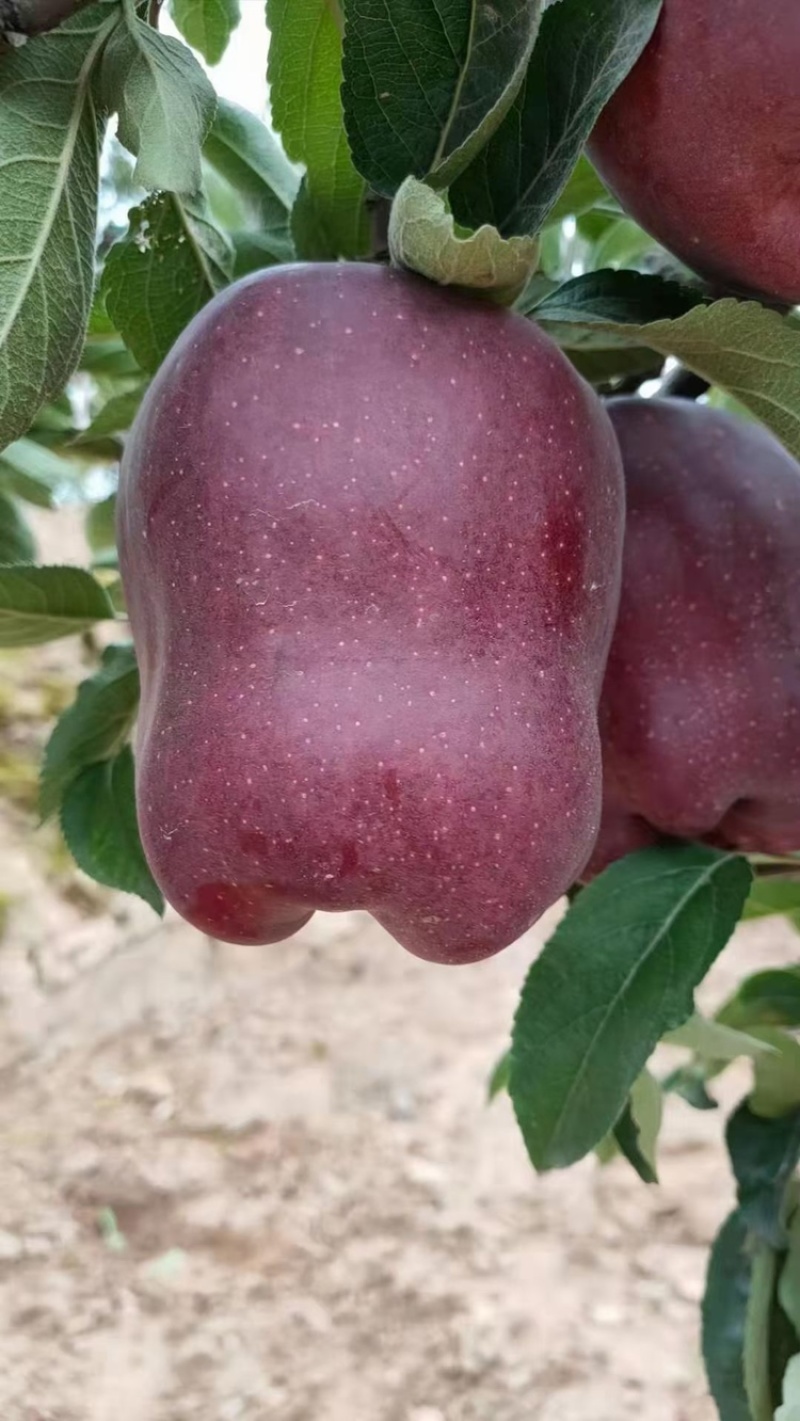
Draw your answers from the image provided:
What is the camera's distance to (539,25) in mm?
395

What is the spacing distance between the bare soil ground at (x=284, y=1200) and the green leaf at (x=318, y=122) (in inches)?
46.6

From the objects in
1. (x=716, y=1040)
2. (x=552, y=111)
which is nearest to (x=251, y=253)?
(x=552, y=111)

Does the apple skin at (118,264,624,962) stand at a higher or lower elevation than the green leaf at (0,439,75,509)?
higher

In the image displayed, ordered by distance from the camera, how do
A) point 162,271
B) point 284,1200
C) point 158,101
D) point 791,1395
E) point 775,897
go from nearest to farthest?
point 158,101, point 162,271, point 791,1395, point 775,897, point 284,1200

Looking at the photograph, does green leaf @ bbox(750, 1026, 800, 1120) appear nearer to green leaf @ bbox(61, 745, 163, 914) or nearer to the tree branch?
green leaf @ bbox(61, 745, 163, 914)

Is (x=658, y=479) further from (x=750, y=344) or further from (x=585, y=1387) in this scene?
(x=585, y=1387)

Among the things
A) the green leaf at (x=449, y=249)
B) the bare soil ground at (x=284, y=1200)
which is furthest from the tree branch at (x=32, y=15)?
the bare soil ground at (x=284, y=1200)

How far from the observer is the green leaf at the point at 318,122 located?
503mm

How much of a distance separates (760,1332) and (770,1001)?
212 millimetres

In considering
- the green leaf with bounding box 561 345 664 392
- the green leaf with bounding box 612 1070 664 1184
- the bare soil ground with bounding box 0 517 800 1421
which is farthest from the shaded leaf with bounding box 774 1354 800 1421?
the bare soil ground with bounding box 0 517 800 1421

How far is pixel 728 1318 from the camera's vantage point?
749mm

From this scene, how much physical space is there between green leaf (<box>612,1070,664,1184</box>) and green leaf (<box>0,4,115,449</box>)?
0.55m

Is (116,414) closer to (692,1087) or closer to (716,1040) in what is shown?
(716,1040)

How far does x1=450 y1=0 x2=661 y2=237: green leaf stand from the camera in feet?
1.26
